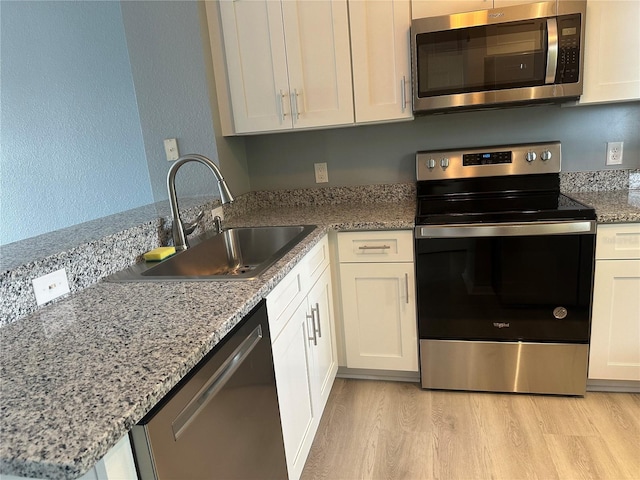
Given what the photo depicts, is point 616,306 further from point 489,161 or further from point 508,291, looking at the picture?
point 489,161

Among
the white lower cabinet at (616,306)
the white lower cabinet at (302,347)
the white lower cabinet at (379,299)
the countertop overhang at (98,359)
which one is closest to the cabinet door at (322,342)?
the white lower cabinet at (302,347)

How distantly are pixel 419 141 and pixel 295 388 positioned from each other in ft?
5.01

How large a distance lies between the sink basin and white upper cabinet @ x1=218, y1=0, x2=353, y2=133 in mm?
594

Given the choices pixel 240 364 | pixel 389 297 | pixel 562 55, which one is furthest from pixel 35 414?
pixel 562 55

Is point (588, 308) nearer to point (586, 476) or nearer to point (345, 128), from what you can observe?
point (586, 476)

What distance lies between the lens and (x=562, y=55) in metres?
1.85

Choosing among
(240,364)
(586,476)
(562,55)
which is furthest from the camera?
(562,55)

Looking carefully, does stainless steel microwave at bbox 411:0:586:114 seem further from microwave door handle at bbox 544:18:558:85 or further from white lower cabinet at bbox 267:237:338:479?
white lower cabinet at bbox 267:237:338:479

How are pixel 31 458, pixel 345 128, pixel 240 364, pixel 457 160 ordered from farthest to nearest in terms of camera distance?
1. pixel 345 128
2. pixel 457 160
3. pixel 240 364
4. pixel 31 458

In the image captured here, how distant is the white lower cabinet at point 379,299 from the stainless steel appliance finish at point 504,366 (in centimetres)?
11

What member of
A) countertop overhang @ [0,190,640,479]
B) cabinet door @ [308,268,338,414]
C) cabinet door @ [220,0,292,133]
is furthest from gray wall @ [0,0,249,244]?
countertop overhang @ [0,190,640,479]

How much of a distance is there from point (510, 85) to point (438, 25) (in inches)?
16.1

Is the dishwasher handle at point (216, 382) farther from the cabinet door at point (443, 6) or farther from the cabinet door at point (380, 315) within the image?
the cabinet door at point (443, 6)

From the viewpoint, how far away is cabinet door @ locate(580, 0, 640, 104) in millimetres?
1850
